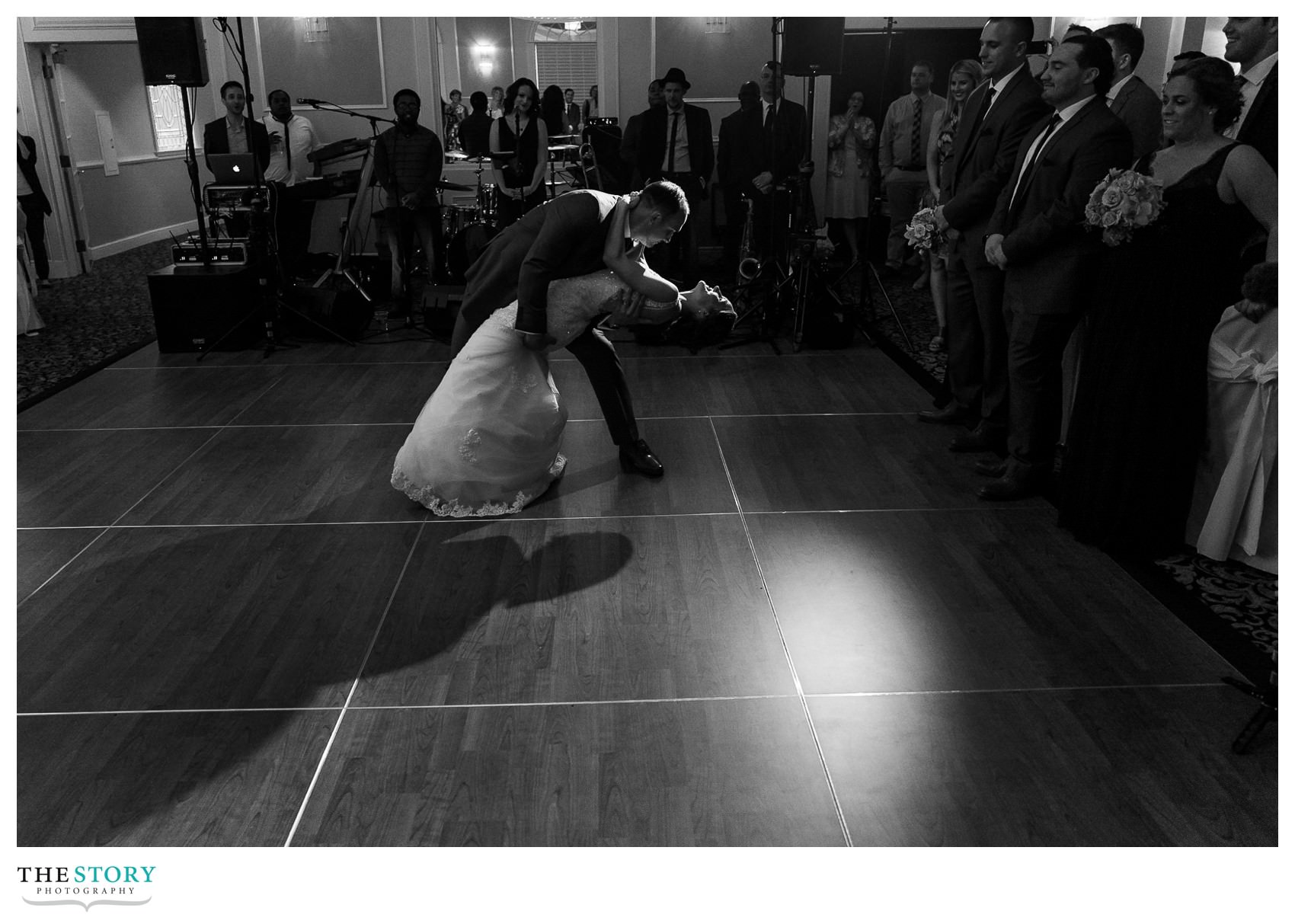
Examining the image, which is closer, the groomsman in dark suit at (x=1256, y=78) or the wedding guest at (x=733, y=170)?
the groomsman in dark suit at (x=1256, y=78)

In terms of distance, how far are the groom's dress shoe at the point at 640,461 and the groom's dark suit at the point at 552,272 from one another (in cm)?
3

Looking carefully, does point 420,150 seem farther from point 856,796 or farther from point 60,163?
point 856,796

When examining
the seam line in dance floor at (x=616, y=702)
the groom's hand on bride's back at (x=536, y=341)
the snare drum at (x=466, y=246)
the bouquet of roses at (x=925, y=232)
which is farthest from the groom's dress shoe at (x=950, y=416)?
the snare drum at (x=466, y=246)

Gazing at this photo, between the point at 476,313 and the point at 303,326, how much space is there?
3.35m

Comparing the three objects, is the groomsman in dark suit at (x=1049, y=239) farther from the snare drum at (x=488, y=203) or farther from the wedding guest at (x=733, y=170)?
the snare drum at (x=488, y=203)

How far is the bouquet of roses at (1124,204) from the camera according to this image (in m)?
3.02

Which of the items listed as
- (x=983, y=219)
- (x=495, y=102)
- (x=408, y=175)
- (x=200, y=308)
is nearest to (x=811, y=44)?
(x=983, y=219)

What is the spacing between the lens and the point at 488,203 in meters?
8.50

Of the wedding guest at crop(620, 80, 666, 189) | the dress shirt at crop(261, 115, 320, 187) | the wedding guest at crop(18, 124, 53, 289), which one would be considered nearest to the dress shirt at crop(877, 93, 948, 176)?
the wedding guest at crop(620, 80, 666, 189)

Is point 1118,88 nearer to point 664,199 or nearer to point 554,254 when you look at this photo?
point 664,199

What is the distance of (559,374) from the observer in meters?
5.99

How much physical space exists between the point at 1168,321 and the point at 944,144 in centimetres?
353

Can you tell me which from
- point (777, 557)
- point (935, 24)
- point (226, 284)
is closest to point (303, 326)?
point (226, 284)

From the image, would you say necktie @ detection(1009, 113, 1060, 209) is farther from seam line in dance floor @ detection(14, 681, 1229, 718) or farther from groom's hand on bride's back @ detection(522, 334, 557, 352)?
seam line in dance floor @ detection(14, 681, 1229, 718)
